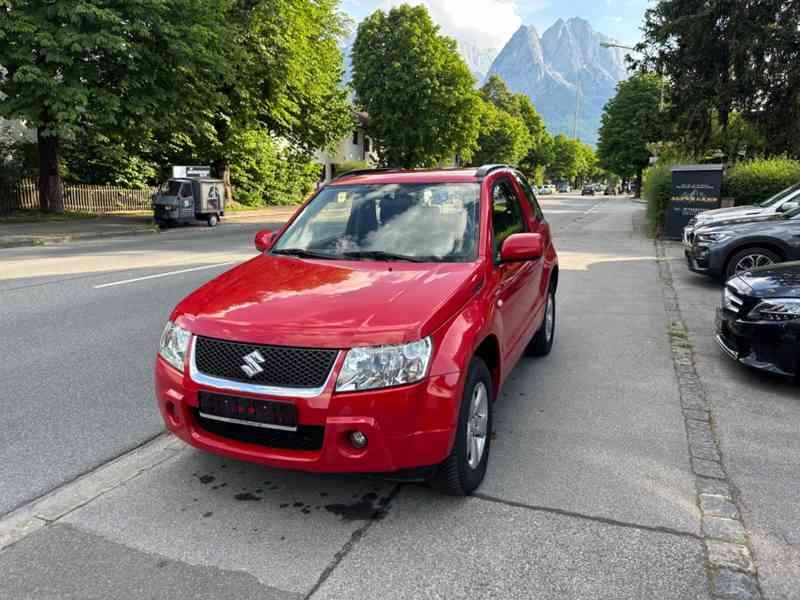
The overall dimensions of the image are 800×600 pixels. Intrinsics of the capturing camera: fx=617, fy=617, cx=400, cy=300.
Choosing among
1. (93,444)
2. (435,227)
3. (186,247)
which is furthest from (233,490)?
(186,247)

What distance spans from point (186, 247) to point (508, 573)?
14.5m

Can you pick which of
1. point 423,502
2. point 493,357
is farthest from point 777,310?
point 423,502

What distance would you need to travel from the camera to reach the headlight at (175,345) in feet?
10.5

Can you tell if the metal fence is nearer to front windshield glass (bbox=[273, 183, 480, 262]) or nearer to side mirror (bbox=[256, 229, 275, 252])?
side mirror (bbox=[256, 229, 275, 252])

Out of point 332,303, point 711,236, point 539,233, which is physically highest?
point 539,233

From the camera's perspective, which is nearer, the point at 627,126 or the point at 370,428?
the point at 370,428

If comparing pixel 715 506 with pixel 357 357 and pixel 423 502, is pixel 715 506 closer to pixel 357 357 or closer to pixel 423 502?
pixel 423 502

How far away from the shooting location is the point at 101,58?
60.3ft

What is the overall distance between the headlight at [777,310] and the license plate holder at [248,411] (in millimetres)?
4171

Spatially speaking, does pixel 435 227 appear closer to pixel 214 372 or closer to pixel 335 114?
pixel 214 372

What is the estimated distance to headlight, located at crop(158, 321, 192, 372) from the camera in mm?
3193

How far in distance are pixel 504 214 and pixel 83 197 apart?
24.6 meters

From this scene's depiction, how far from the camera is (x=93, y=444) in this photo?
12.9 ft

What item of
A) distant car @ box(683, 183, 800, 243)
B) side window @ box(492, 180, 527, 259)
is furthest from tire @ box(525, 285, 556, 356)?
distant car @ box(683, 183, 800, 243)
